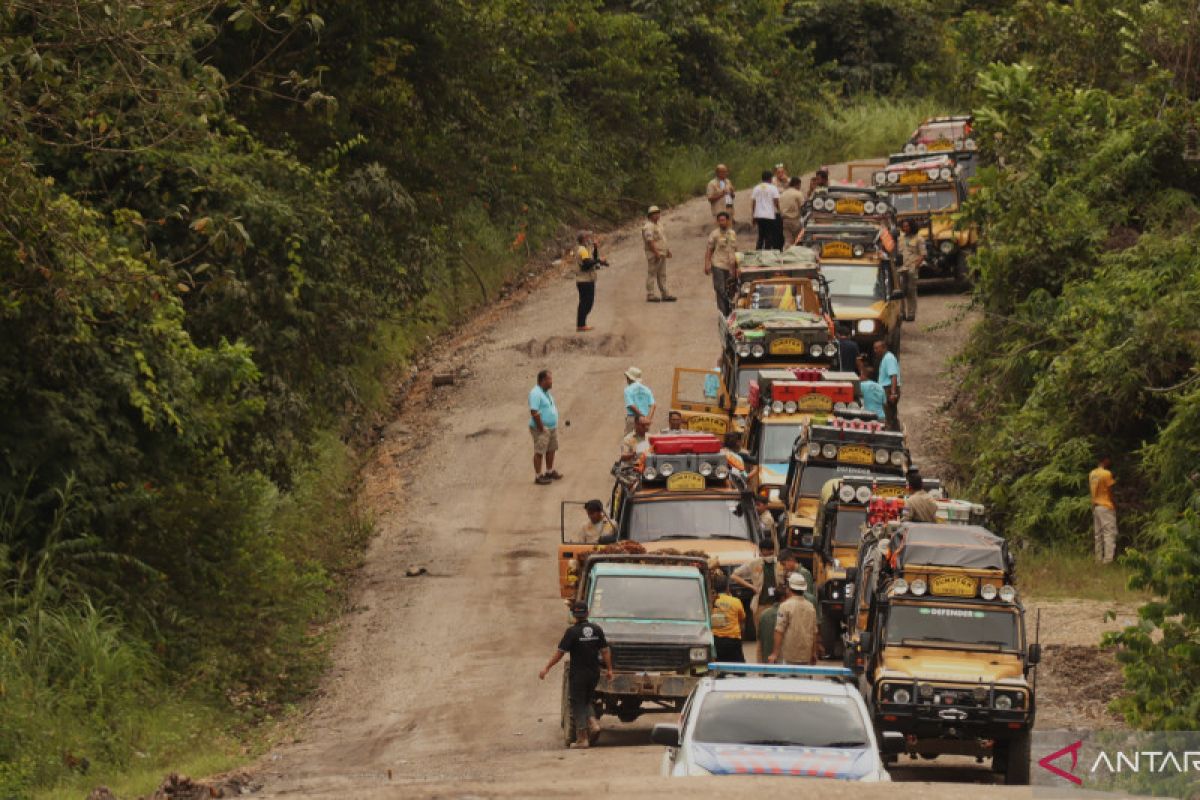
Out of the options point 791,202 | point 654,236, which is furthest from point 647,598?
point 791,202

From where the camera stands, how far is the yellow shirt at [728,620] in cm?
1864

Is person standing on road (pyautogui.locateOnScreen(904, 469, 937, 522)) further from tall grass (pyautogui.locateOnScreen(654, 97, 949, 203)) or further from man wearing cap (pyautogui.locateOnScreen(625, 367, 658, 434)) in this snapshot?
tall grass (pyautogui.locateOnScreen(654, 97, 949, 203))

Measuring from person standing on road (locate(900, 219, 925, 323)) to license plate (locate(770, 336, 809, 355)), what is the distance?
8053mm

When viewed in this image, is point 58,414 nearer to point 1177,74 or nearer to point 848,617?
point 848,617

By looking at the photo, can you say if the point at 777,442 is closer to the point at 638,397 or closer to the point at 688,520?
the point at 688,520

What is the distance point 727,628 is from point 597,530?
12.1ft

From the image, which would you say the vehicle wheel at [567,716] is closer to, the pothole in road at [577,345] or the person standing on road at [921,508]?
the person standing on road at [921,508]

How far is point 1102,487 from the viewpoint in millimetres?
25516

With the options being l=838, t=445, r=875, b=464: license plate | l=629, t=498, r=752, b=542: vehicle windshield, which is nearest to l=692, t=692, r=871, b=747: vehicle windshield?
l=629, t=498, r=752, b=542: vehicle windshield

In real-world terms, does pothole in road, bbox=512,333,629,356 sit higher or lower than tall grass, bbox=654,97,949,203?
lower

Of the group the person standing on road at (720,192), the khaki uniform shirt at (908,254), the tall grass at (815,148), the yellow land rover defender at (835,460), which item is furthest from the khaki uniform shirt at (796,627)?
the tall grass at (815,148)

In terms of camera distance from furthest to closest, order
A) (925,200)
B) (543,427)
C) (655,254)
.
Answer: (925,200), (655,254), (543,427)

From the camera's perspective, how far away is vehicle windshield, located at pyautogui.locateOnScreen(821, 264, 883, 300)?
109ft

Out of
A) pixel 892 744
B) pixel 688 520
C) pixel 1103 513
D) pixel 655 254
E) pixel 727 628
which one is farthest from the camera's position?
pixel 655 254
